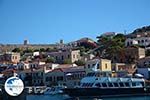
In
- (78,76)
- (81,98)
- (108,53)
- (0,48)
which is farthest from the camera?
(0,48)

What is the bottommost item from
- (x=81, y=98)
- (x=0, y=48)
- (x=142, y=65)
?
(x=81, y=98)

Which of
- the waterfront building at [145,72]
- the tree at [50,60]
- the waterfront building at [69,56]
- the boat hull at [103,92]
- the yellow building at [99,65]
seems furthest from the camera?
the tree at [50,60]

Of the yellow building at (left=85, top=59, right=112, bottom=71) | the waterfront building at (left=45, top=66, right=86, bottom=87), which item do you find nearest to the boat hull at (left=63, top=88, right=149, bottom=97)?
the yellow building at (left=85, top=59, right=112, bottom=71)

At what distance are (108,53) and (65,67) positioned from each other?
A: 7525 millimetres

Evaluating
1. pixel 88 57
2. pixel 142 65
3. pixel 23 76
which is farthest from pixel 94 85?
pixel 88 57

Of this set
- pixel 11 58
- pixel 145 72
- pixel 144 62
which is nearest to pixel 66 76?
pixel 145 72

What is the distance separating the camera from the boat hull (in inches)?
1252

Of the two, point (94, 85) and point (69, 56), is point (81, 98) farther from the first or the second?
point (69, 56)

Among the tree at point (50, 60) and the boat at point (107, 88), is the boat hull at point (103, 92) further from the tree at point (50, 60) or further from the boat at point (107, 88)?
the tree at point (50, 60)

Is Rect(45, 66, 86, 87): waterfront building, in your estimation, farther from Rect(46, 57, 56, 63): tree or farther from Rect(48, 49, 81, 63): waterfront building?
Rect(46, 57, 56, 63): tree

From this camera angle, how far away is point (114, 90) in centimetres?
3288

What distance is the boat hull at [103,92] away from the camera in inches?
1252

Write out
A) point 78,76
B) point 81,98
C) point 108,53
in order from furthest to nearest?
1. point 108,53
2. point 78,76
3. point 81,98

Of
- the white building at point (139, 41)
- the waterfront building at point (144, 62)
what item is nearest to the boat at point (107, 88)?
the waterfront building at point (144, 62)
